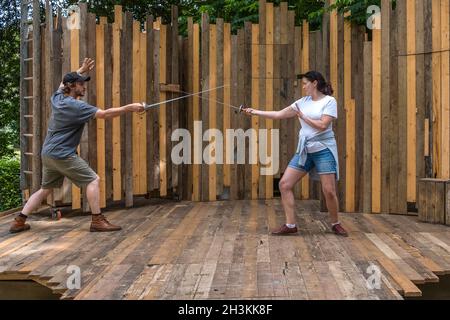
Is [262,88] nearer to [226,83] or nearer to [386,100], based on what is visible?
[226,83]

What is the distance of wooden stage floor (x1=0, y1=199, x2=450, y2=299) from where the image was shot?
3404 mm

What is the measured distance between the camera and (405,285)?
11.4 ft

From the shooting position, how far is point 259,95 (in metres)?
7.78

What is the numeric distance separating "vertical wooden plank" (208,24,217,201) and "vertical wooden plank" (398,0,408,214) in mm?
2476

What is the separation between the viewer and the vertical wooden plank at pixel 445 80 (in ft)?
20.1

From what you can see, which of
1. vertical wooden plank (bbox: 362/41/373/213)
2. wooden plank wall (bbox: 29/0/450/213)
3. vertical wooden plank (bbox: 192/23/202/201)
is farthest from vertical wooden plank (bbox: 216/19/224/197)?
vertical wooden plank (bbox: 362/41/373/213)

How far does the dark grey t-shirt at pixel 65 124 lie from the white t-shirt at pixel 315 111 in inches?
76.3

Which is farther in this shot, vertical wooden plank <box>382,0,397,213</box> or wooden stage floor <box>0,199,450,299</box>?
vertical wooden plank <box>382,0,397,213</box>

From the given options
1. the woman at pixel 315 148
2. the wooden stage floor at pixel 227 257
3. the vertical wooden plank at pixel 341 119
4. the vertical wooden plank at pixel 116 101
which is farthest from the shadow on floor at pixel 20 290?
Answer: the vertical wooden plank at pixel 341 119

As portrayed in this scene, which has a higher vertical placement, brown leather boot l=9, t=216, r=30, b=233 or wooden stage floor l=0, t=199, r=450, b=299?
brown leather boot l=9, t=216, r=30, b=233

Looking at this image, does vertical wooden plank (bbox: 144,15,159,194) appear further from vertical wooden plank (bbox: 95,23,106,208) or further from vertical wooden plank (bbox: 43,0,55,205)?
vertical wooden plank (bbox: 43,0,55,205)

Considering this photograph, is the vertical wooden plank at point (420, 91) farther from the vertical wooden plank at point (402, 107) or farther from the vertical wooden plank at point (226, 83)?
the vertical wooden plank at point (226, 83)

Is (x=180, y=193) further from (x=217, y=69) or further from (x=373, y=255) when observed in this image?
(x=373, y=255)

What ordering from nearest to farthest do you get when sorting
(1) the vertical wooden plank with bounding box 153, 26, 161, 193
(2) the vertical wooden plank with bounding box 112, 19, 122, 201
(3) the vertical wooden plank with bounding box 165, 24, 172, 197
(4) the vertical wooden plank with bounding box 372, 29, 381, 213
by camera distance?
1. (4) the vertical wooden plank with bounding box 372, 29, 381, 213
2. (2) the vertical wooden plank with bounding box 112, 19, 122, 201
3. (1) the vertical wooden plank with bounding box 153, 26, 161, 193
4. (3) the vertical wooden plank with bounding box 165, 24, 172, 197
